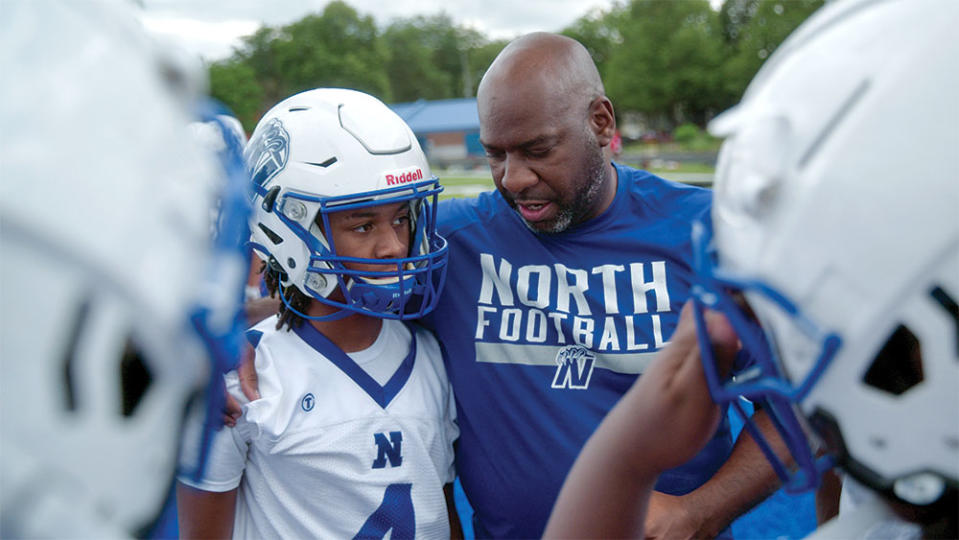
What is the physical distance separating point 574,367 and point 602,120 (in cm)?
100

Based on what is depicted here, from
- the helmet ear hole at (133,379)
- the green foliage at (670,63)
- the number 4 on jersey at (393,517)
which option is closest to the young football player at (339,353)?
the number 4 on jersey at (393,517)

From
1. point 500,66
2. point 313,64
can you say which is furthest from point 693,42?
point 500,66

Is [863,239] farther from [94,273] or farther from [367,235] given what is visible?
[367,235]

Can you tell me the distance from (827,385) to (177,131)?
0.98 meters

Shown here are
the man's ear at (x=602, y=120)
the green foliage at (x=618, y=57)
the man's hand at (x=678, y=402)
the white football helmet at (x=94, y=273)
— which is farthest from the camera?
the green foliage at (x=618, y=57)

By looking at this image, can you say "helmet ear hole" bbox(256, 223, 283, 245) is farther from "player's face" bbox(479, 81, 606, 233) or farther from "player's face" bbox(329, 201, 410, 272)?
"player's face" bbox(479, 81, 606, 233)

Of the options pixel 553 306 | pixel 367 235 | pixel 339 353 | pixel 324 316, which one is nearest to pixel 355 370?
pixel 339 353

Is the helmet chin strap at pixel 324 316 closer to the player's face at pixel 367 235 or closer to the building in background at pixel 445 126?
the player's face at pixel 367 235

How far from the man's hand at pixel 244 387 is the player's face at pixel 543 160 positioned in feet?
3.33

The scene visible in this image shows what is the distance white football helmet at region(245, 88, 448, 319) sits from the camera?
225cm

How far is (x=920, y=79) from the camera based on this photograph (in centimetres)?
99

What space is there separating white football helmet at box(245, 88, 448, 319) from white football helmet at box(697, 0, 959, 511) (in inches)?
49.6

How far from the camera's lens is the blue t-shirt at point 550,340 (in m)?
2.26

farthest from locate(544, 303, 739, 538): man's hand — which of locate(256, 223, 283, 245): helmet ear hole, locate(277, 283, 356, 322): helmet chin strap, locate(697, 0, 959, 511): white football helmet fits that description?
locate(256, 223, 283, 245): helmet ear hole
